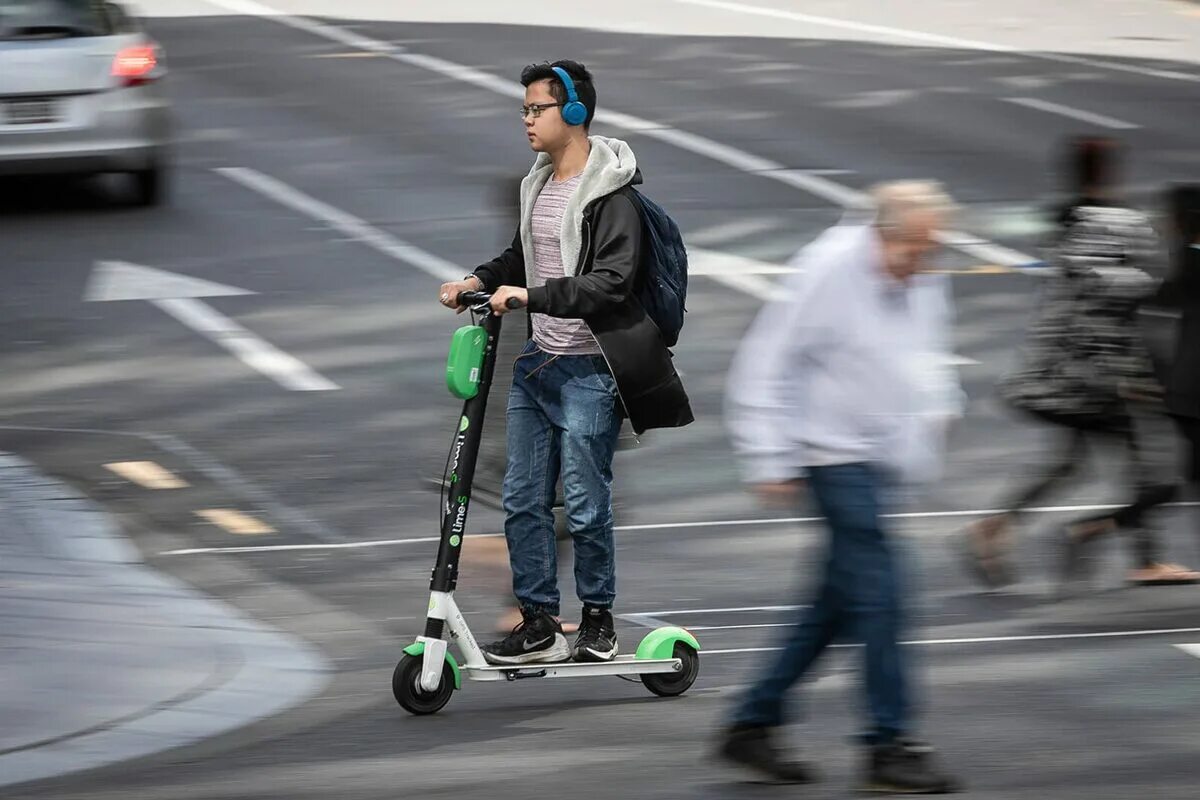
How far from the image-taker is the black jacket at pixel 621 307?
23.3ft

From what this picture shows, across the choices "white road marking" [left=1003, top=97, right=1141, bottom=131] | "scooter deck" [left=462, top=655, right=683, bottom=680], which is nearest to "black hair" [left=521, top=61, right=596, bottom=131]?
"scooter deck" [left=462, top=655, right=683, bottom=680]

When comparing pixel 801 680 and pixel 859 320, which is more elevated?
pixel 859 320

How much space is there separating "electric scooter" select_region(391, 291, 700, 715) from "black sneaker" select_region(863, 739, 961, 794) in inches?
52.0

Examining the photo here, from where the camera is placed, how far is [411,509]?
35.7 feet

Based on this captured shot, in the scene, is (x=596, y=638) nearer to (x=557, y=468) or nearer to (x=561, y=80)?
(x=557, y=468)

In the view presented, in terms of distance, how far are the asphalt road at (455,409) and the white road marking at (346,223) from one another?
52 mm

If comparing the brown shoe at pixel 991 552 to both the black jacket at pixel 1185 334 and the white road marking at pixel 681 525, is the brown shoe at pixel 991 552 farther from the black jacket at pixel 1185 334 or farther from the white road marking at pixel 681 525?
the black jacket at pixel 1185 334

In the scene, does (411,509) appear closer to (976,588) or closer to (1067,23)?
(976,588)

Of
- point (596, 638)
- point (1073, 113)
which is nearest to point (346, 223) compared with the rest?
point (1073, 113)

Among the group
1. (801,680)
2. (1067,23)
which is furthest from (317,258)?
(1067,23)

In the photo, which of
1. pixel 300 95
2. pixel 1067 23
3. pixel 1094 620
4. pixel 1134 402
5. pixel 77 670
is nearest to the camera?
pixel 77 670

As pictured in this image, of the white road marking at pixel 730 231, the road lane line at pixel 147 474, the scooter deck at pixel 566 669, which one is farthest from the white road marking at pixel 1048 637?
the white road marking at pixel 730 231

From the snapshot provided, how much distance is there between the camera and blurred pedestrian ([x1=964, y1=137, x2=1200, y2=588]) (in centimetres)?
918

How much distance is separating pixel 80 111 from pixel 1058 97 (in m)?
10.9
